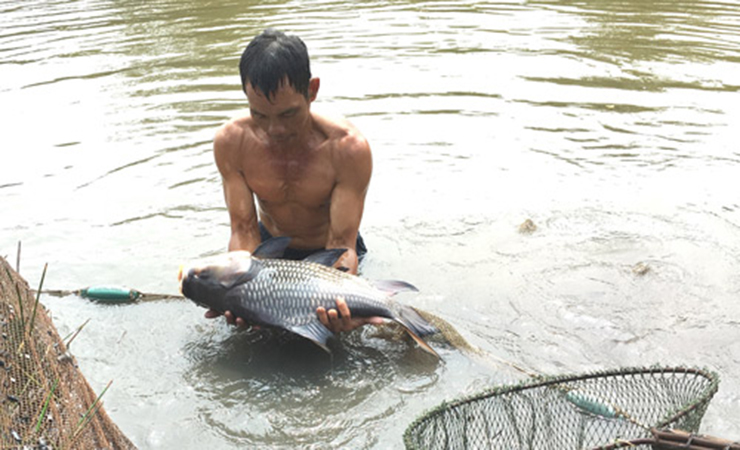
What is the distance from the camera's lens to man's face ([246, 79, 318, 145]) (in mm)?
4113

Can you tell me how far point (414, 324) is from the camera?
3979mm

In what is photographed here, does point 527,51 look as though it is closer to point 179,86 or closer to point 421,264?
point 179,86

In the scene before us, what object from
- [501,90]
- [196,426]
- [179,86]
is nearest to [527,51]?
[501,90]

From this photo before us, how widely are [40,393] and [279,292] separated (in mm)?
1343

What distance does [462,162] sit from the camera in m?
7.32

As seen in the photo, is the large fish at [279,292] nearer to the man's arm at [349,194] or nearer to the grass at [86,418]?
the man's arm at [349,194]

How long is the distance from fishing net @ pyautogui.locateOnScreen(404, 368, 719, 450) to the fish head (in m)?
1.27

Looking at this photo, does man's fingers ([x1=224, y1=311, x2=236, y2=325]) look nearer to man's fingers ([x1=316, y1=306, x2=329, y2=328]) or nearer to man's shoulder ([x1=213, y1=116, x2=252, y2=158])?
man's fingers ([x1=316, y1=306, x2=329, y2=328])

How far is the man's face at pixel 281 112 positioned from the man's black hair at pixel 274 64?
0.04 meters

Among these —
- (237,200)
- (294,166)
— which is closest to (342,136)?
(294,166)

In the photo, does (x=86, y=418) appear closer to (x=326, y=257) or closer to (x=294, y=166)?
(x=326, y=257)

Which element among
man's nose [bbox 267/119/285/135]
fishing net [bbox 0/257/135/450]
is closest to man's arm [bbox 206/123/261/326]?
man's nose [bbox 267/119/285/135]

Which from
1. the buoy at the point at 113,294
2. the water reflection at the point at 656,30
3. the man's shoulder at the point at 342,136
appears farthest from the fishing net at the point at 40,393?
the water reflection at the point at 656,30

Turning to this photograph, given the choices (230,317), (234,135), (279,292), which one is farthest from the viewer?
(234,135)
